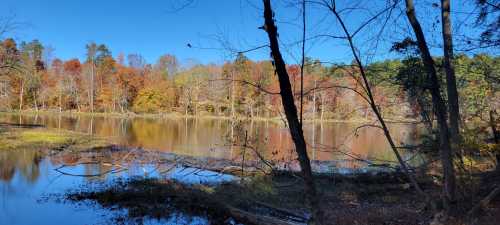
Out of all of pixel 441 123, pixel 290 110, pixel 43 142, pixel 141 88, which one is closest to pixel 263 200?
pixel 441 123

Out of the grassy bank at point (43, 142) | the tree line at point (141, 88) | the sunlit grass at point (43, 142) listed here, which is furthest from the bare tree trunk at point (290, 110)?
the sunlit grass at point (43, 142)

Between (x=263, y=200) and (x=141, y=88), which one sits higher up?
(x=141, y=88)

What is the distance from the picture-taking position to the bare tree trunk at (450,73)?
621 centimetres

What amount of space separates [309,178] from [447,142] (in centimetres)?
304

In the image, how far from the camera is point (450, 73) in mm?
6223

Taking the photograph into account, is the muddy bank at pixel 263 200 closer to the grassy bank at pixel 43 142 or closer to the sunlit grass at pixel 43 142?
the grassy bank at pixel 43 142

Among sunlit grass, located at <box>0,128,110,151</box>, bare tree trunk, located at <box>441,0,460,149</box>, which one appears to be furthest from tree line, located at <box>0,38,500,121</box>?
sunlit grass, located at <box>0,128,110,151</box>

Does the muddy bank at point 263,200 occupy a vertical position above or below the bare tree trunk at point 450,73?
below

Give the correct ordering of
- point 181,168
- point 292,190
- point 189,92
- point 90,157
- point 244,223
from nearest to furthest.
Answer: point 244,223 → point 292,190 → point 181,168 → point 90,157 → point 189,92

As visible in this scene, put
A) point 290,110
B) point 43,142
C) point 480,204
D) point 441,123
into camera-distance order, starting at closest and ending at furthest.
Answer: point 290,110 → point 441,123 → point 480,204 → point 43,142

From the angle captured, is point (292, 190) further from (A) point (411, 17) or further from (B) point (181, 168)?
(A) point (411, 17)

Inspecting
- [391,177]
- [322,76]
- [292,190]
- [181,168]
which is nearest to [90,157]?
[181,168]

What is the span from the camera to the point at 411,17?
567cm

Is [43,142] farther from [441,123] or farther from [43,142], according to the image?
[441,123]
